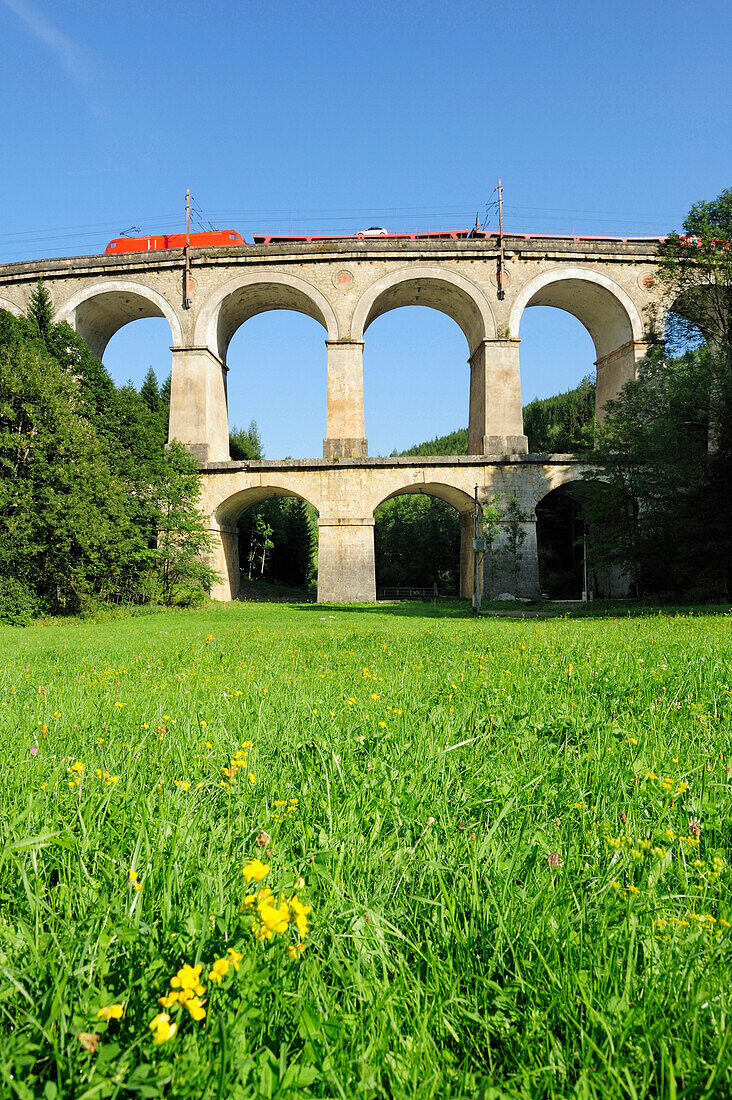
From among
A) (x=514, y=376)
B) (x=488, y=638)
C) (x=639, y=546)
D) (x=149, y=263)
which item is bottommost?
(x=488, y=638)

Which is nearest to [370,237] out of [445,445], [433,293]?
[433,293]

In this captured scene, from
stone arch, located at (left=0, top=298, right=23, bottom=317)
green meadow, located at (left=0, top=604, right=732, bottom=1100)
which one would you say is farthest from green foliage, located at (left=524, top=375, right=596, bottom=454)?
stone arch, located at (left=0, top=298, right=23, bottom=317)

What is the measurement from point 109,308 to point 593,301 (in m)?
24.7

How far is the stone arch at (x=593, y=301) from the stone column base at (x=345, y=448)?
8.95 metres

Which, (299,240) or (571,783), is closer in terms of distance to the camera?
(571,783)

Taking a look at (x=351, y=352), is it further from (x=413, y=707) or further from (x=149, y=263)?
(x=413, y=707)

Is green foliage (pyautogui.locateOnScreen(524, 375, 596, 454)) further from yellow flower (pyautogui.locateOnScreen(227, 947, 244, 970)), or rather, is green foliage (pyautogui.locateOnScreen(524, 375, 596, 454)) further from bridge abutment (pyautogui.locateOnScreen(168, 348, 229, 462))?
yellow flower (pyautogui.locateOnScreen(227, 947, 244, 970))

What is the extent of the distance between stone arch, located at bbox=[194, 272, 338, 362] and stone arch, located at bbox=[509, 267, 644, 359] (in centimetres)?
901

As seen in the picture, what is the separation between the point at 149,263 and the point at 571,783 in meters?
31.8

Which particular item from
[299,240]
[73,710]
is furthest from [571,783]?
[299,240]

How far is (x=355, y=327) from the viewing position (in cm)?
2820

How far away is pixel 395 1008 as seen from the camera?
117 centimetres

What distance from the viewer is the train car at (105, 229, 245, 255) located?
29.0m

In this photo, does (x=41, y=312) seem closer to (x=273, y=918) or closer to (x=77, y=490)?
(x=77, y=490)
